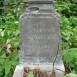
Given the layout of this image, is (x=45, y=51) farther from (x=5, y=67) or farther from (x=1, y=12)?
(x=1, y=12)

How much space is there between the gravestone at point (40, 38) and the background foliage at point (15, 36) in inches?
7.0

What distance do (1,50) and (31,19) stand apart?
3.00 ft

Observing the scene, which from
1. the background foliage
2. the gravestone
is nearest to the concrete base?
the gravestone

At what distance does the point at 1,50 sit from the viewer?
5871 mm

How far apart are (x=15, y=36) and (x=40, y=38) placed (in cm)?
145

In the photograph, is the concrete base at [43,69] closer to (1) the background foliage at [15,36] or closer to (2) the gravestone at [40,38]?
(2) the gravestone at [40,38]

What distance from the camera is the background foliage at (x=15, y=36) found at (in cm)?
540

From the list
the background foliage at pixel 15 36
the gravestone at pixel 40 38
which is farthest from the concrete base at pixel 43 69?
the background foliage at pixel 15 36

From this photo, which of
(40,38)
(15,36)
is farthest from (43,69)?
(15,36)

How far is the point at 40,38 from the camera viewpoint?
211 inches

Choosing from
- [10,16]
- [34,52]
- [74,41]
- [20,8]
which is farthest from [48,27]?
[20,8]

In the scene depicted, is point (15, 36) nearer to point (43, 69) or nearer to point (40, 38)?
point (40, 38)

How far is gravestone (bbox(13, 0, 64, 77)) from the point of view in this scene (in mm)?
5289

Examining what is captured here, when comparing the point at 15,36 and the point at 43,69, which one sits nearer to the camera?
the point at 43,69
